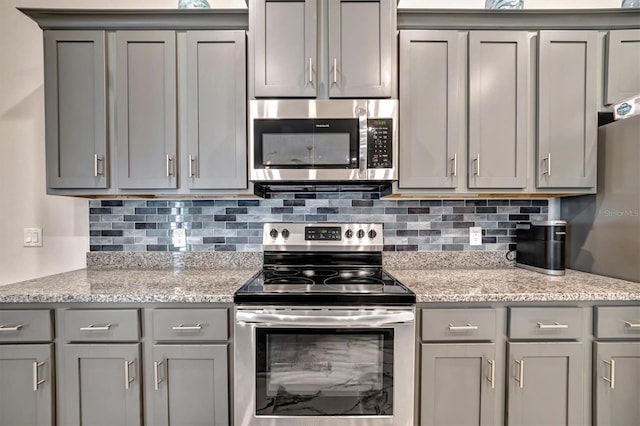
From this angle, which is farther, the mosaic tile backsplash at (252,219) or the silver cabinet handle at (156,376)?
the mosaic tile backsplash at (252,219)

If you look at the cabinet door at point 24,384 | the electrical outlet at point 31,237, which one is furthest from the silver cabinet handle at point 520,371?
the electrical outlet at point 31,237

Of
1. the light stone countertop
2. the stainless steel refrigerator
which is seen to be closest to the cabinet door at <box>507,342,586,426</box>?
the light stone countertop

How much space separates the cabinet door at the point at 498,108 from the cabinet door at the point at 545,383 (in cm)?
86

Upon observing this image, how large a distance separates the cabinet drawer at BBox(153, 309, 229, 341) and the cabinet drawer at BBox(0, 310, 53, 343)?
0.50 m

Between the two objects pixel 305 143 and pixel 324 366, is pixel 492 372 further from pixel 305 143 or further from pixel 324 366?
pixel 305 143

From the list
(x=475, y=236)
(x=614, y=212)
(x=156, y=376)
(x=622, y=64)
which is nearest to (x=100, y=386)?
(x=156, y=376)

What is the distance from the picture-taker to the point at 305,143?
1.66m

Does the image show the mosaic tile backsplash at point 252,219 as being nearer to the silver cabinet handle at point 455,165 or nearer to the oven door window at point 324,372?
the silver cabinet handle at point 455,165

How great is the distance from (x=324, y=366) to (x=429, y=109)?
146 centimetres

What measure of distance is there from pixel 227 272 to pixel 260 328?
0.64 m

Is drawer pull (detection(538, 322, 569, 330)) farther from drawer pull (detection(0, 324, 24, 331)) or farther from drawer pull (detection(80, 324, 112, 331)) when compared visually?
drawer pull (detection(0, 324, 24, 331))

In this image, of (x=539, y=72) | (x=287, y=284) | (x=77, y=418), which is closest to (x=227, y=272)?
(x=287, y=284)

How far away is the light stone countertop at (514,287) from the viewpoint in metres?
1.40

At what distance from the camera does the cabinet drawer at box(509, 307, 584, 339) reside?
1407mm
